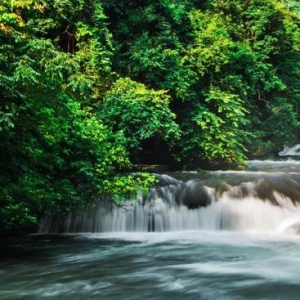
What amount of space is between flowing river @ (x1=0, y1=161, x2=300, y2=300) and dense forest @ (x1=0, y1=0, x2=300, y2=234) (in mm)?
903

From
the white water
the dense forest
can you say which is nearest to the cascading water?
the white water

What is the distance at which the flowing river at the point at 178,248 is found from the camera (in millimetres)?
5957

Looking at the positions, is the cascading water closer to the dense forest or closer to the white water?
the white water

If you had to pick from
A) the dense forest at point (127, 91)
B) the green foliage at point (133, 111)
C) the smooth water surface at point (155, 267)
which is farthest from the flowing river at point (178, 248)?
the green foliage at point (133, 111)

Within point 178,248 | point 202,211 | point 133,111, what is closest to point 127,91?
point 133,111

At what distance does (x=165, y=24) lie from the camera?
54.6 ft

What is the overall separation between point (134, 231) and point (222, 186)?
2654mm

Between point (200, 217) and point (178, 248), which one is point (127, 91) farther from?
point (178, 248)

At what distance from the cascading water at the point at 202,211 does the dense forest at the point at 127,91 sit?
0.87 meters

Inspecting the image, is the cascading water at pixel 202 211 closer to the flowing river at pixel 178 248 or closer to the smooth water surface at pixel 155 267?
the flowing river at pixel 178 248

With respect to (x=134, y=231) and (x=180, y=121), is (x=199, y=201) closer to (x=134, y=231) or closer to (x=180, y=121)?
(x=134, y=231)

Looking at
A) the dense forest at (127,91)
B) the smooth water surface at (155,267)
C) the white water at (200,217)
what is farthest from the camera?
the white water at (200,217)

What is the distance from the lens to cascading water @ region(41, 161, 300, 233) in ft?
33.8

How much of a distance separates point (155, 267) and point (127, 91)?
7.29m
